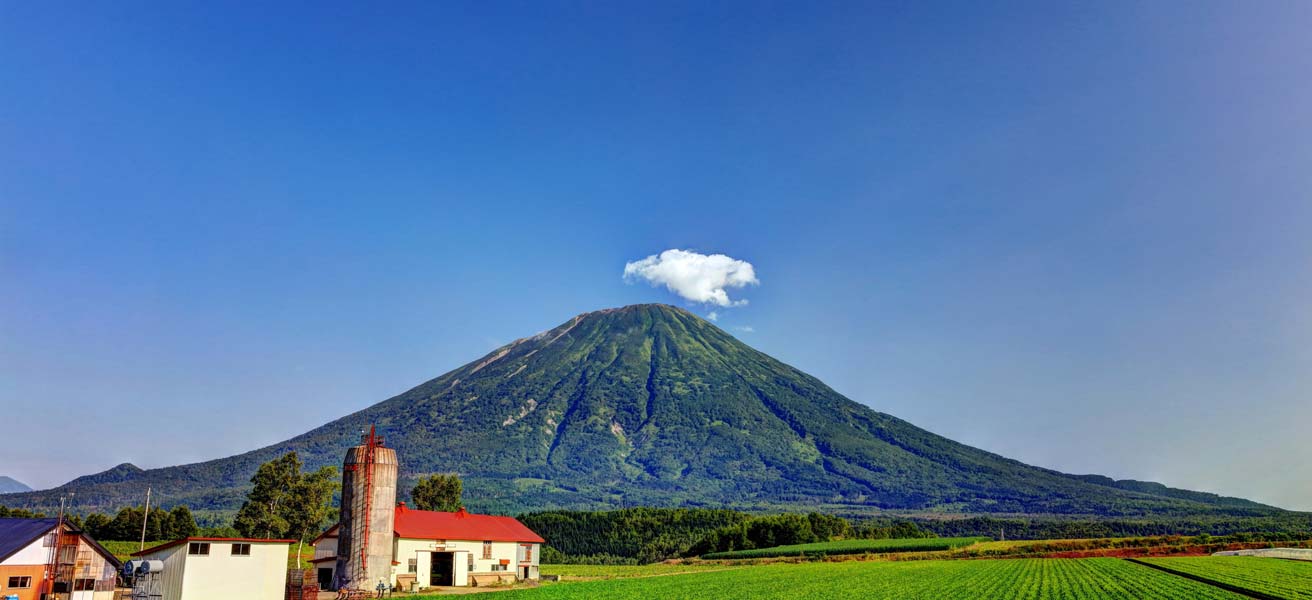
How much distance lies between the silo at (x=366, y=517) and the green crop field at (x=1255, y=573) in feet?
138

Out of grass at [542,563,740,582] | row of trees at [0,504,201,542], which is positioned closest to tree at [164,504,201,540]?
Answer: row of trees at [0,504,201,542]

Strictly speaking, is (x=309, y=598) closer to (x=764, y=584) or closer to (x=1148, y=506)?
(x=764, y=584)

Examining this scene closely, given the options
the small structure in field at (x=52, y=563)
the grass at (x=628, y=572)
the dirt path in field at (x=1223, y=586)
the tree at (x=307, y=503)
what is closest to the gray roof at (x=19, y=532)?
the small structure in field at (x=52, y=563)

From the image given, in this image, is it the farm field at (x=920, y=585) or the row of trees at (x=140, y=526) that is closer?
the farm field at (x=920, y=585)

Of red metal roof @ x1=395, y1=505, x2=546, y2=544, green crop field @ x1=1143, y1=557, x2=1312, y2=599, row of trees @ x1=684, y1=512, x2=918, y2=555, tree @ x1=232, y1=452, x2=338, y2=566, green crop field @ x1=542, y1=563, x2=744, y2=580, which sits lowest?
green crop field @ x1=542, y1=563, x2=744, y2=580

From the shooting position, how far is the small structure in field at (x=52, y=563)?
3669cm

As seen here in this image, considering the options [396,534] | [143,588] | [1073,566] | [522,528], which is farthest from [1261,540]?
[143,588]

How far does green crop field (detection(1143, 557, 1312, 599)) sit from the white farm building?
131 feet

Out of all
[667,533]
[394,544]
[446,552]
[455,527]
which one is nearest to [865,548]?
[667,533]

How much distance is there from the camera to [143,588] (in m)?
36.8

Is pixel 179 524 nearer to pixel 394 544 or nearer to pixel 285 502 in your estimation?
pixel 285 502

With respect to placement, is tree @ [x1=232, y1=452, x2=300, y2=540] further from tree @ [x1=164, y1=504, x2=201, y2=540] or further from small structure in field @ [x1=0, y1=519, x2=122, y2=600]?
small structure in field @ [x1=0, y1=519, x2=122, y2=600]

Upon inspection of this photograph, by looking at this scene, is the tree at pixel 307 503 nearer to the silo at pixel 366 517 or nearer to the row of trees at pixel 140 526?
the row of trees at pixel 140 526

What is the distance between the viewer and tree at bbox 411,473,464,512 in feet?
282
